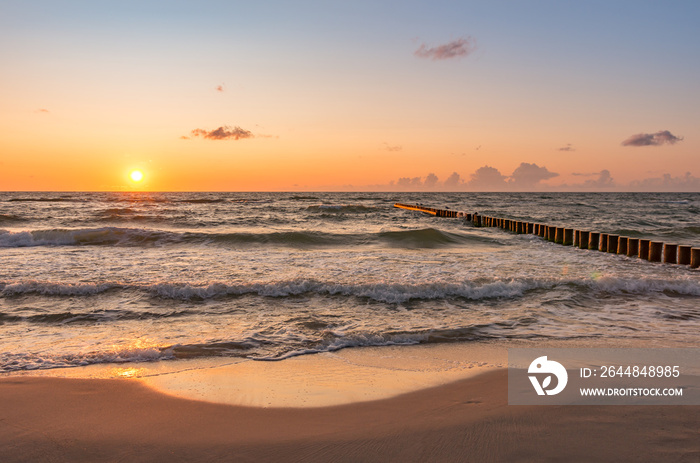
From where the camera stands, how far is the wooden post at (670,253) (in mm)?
15141

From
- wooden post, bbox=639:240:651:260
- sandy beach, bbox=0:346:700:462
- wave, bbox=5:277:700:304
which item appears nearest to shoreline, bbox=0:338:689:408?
sandy beach, bbox=0:346:700:462

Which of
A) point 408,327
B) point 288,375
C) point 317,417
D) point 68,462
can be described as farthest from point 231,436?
point 408,327

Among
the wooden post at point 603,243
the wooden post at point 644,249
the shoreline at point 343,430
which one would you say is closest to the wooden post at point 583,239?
the wooden post at point 603,243

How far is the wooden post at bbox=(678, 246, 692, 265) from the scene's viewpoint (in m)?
14.7

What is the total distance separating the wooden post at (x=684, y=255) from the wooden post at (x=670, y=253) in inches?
10.0

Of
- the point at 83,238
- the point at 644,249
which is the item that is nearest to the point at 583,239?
the point at 644,249

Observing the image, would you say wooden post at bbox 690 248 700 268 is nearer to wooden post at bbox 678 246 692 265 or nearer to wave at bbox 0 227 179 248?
wooden post at bbox 678 246 692 265

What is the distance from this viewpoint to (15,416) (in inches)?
170

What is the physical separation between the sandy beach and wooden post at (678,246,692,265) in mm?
12644

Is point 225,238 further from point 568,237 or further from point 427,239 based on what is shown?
point 568,237

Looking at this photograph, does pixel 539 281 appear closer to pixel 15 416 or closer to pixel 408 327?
pixel 408 327

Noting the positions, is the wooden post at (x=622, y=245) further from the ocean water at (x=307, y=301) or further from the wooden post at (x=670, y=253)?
the wooden post at (x=670, y=253)

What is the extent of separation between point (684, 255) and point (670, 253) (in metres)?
0.48

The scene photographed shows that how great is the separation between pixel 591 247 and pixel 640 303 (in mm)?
10077
